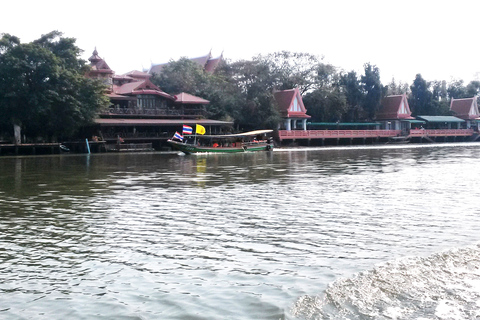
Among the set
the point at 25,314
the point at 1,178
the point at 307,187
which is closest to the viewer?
the point at 25,314

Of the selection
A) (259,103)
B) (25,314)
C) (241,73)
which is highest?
(241,73)

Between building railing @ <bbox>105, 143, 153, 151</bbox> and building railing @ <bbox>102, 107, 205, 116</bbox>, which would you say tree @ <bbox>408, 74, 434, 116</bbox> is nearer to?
building railing @ <bbox>102, 107, 205, 116</bbox>

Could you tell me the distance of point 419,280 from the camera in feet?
20.7

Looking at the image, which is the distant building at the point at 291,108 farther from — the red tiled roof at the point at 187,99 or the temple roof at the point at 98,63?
the temple roof at the point at 98,63

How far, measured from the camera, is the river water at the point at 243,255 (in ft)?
18.6

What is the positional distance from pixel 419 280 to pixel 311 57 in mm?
64137

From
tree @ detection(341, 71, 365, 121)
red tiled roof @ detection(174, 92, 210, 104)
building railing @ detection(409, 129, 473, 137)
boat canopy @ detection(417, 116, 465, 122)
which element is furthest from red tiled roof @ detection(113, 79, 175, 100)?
boat canopy @ detection(417, 116, 465, 122)

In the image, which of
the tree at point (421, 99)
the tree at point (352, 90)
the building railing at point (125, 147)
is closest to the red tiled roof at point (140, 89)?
the building railing at point (125, 147)

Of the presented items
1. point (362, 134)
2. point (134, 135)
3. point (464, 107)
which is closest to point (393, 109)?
point (362, 134)

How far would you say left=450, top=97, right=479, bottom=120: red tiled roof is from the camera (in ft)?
271

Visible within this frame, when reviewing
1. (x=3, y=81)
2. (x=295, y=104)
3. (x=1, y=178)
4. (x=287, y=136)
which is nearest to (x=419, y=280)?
(x=1, y=178)

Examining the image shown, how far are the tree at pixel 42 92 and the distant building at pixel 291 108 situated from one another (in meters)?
22.9

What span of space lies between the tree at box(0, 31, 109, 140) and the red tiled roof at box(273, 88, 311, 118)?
22.7m

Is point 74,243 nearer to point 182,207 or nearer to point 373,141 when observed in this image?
point 182,207
